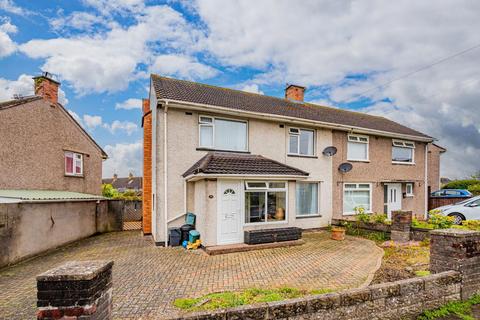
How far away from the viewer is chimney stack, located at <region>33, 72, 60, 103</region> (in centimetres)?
1293

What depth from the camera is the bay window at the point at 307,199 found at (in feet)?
41.2

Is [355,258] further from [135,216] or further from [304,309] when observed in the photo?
[135,216]

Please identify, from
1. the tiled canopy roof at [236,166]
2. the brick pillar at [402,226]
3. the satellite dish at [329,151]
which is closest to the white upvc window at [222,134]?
the tiled canopy roof at [236,166]

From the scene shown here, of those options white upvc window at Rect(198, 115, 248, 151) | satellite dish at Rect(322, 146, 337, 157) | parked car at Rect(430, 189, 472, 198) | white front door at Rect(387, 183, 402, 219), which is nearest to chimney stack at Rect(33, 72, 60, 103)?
white upvc window at Rect(198, 115, 248, 151)

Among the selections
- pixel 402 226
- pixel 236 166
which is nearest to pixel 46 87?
pixel 236 166

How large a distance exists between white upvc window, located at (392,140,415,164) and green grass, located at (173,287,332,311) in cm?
1345

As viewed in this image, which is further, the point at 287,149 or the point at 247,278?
the point at 287,149

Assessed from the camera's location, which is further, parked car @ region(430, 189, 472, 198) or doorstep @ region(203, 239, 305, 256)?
parked car @ region(430, 189, 472, 198)

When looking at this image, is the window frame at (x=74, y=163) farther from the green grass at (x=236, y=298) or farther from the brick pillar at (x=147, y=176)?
the green grass at (x=236, y=298)

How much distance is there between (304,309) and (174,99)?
8.75 meters

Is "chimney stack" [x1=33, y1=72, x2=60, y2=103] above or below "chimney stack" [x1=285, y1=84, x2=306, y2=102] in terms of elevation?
below

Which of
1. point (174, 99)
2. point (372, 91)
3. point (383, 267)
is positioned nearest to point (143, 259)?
point (174, 99)

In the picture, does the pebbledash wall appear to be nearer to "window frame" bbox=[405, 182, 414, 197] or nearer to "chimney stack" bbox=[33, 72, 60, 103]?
"chimney stack" bbox=[33, 72, 60, 103]

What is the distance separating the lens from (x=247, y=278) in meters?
6.20
